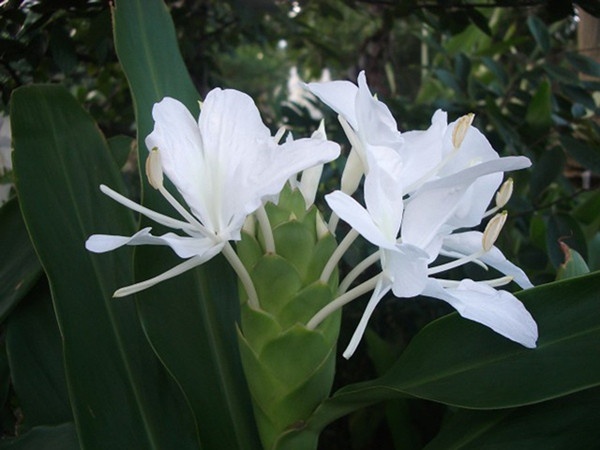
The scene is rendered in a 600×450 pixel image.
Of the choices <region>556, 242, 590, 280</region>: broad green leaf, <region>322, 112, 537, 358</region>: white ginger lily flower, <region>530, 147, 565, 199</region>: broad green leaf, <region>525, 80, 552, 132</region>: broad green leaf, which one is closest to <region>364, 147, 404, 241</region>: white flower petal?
<region>322, 112, 537, 358</region>: white ginger lily flower

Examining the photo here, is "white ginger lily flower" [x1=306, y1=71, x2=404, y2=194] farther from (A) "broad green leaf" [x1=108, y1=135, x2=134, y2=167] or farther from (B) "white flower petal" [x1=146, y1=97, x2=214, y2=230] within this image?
(A) "broad green leaf" [x1=108, y1=135, x2=134, y2=167]

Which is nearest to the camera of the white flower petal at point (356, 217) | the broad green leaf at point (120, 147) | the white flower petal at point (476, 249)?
the white flower petal at point (356, 217)

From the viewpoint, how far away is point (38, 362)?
1.98ft

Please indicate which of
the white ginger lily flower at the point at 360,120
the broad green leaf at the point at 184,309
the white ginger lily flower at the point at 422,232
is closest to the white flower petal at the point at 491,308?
the white ginger lily flower at the point at 422,232

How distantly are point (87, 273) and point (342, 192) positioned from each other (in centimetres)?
26

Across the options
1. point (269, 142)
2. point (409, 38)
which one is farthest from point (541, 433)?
point (409, 38)

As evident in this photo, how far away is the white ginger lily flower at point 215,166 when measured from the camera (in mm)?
404

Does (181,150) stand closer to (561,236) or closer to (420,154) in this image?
(420,154)

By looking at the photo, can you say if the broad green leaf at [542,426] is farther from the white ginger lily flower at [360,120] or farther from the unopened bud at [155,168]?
the unopened bud at [155,168]

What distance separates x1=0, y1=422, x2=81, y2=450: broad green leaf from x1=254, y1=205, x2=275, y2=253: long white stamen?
238mm

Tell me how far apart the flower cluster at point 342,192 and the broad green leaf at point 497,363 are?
44 mm

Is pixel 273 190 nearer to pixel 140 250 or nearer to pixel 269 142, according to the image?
pixel 269 142

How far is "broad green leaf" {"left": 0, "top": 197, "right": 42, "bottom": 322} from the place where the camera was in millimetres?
590

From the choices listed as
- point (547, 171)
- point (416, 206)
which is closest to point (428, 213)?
point (416, 206)
